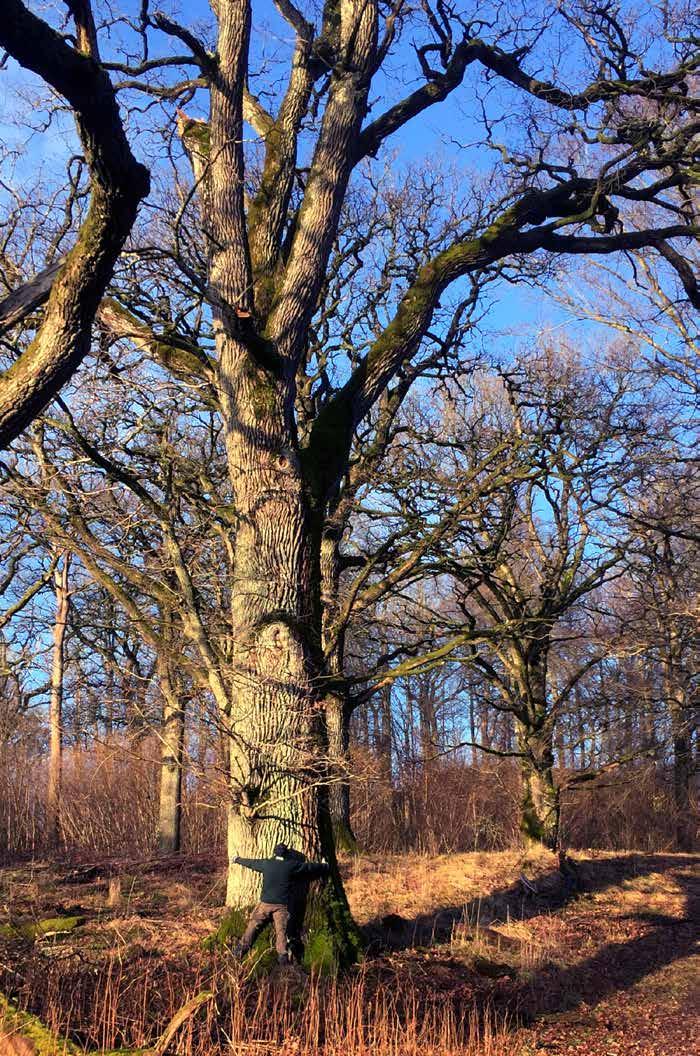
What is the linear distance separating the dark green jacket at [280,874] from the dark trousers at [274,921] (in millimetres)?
54

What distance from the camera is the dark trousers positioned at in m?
6.40

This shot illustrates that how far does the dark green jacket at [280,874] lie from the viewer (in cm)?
643

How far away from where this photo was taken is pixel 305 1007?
5.68 m

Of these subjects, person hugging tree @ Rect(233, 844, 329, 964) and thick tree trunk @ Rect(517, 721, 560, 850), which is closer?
person hugging tree @ Rect(233, 844, 329, 964)

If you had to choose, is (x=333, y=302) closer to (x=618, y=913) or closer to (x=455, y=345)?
(x=455, y=345)

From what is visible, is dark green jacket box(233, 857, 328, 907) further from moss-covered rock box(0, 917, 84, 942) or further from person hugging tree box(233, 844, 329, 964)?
moss-covered rock box(0, 917, 84, 942)

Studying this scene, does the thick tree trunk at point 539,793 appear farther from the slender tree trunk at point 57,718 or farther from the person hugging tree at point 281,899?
the slender tree trunk at point 57,718

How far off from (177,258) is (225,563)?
4.16m

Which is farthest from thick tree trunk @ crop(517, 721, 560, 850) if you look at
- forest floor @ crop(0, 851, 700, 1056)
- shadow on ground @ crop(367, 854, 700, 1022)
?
shadow on ground @ crop(367, 854, 700, 1022)

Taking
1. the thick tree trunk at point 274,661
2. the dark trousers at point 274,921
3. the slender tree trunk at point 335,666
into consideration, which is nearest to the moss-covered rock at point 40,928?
the thick tree trunk at point 274,661

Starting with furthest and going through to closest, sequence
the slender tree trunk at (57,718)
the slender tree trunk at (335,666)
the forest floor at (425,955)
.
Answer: the slender tree trunk at (57,718), the slender tree trunk at (335,666), the forest floor at (425,955)

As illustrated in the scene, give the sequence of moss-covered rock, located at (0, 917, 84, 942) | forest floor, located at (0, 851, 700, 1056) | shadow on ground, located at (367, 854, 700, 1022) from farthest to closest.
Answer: shadow on ground, located at (367, 854, 700, 1022), moss-covered rock, located at (0, 917, 84, 942), forest floor, located at (0, 851, 700, 1056)

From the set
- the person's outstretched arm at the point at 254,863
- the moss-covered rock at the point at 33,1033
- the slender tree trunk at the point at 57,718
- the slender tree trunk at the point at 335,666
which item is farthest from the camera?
the slender tree trunk at the point at 57,718

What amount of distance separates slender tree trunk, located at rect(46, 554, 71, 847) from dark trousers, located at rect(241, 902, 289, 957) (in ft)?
29.4
